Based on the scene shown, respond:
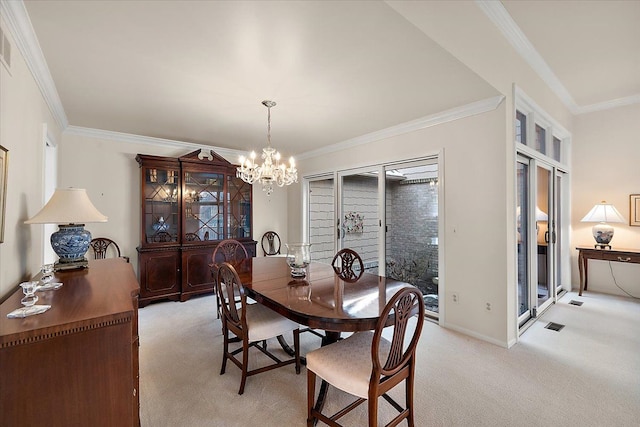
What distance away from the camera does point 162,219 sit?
14.1 feet

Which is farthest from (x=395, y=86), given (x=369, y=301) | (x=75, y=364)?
(x=75, y=364)

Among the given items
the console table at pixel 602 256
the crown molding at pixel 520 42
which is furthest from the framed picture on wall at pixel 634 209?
the crown molding at pixel 520 42

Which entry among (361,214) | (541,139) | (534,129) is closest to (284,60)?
(361,214)

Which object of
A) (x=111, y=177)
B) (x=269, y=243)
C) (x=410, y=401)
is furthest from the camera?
(x=269, y=243)

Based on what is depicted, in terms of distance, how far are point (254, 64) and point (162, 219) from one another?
3049 mm

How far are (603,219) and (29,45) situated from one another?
254 inches

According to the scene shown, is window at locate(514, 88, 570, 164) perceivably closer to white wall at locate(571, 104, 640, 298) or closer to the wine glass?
white wall at locate(571, 104, 640, 298)

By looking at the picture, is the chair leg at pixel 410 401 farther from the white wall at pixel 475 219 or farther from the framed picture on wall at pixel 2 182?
the framed picture on wall at pixel 2 182

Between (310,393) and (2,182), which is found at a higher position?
(2,182)

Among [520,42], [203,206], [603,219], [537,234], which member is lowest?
[537,234]

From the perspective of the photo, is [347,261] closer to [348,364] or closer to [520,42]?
[348,364]

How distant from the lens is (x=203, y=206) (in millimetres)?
4621

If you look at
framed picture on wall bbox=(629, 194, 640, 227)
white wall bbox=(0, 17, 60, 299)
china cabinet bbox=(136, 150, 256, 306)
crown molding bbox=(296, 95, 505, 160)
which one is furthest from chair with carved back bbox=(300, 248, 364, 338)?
framed picture on wall bbox=(629, 194, 640, 227)

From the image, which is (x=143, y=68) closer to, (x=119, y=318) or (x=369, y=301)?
(x=119, y=318)
